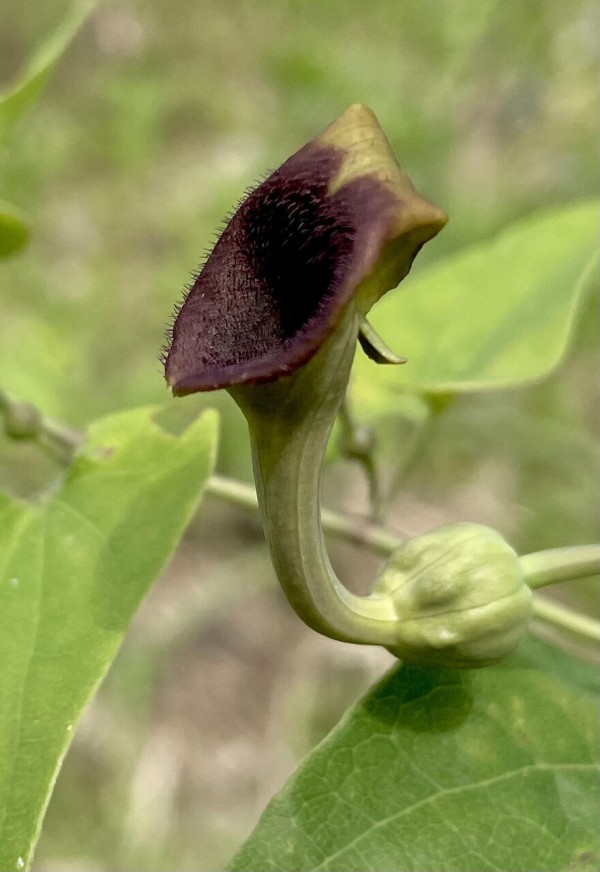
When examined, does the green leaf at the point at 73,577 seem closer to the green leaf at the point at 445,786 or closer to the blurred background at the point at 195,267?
the green leaf at the point at 445,786

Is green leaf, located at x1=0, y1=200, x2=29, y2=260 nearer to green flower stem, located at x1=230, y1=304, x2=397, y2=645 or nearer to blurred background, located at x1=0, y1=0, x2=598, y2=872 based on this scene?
blurred background, located at x1=0, y1=0, x2=598, y2=872

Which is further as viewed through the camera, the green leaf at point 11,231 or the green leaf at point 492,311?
the green leaf at point 492,311

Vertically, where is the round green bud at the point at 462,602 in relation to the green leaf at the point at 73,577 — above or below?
above

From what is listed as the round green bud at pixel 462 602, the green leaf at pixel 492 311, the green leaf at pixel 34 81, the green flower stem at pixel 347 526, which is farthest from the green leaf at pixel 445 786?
the green leaf at pixel 34 81

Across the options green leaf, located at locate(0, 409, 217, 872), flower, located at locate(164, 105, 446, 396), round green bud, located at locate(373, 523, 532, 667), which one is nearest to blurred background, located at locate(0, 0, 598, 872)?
green leaf, located at locate(0, 409, 217, 872)

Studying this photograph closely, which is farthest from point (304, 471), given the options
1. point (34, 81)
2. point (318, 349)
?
point (34, 81)

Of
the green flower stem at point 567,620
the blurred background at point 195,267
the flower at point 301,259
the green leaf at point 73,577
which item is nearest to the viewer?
the flower at point 301,259

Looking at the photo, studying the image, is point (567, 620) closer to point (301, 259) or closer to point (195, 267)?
point (301, 259)
